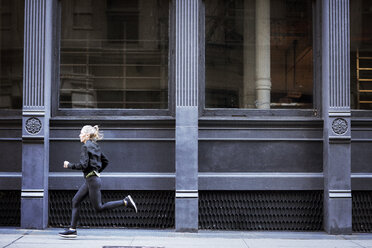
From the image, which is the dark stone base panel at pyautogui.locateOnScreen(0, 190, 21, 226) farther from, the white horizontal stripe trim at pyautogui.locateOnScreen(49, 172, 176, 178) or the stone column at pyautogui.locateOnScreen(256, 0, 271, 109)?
the stone column at pyautogui.locateOnScreen(256, 0, 271, 109)

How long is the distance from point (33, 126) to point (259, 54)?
5.09 metres

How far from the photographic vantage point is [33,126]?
832 cm

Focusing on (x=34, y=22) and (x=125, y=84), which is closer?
(x=34, y=22)

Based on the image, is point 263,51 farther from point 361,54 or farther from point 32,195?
point 32,195

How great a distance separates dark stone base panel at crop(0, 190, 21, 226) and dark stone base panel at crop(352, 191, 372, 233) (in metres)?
7.04

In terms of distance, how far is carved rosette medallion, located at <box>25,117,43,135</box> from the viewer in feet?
27.2

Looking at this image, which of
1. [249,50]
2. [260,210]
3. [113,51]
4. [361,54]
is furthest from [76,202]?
[361,54]

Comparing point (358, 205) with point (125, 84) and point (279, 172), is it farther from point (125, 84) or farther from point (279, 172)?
point (125, 84)

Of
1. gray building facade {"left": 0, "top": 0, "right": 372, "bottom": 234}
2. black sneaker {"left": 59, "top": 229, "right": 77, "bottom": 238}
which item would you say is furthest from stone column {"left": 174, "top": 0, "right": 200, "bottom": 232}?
black sneaker {"left": 59, "top": 229, "right": 77, "bottom": 238}

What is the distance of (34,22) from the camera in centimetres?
845

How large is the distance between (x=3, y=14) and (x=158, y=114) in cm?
424

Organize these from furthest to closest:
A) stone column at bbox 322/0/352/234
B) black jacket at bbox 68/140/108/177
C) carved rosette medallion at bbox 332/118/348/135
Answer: carved rosette medallion at bbox 332/118/348/135
stone column at bbox 322/0/352/234
black jacket at bbox 68/140/108/177

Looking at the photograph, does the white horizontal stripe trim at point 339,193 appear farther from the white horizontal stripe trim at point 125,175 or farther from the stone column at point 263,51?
the white horizontal stripe trim at point 125,175

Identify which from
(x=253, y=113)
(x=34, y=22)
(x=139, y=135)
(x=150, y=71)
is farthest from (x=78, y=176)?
(x=253, y=113)
